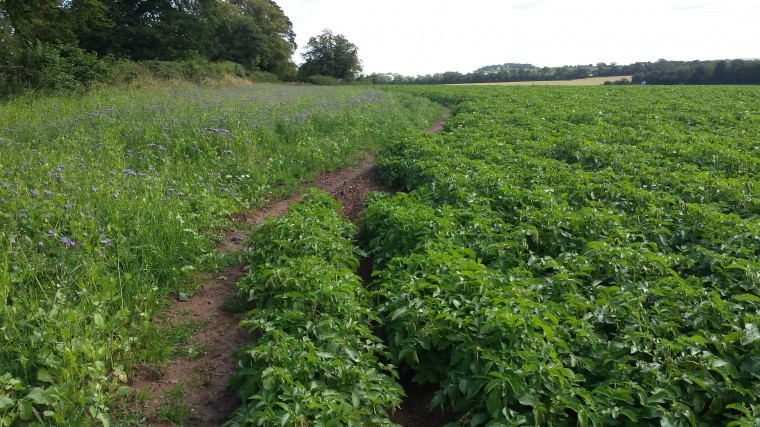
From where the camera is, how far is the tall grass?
3.38 metres

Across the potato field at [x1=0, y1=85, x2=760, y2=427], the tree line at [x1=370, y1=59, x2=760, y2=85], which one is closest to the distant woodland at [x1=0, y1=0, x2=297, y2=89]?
the potato field at [x1=0, y1=85, x2=760, y2=427]

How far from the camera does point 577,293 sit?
4.36m

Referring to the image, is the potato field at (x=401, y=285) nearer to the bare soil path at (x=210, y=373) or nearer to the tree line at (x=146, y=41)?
the bare soil path at (x=210, y=373)

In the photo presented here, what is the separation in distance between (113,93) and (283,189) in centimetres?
929

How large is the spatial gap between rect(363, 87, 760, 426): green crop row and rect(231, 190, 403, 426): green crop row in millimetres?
378

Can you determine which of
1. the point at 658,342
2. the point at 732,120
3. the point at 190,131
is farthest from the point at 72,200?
the point at 732,120

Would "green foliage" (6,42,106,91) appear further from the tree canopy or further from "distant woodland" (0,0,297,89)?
the tree canopy

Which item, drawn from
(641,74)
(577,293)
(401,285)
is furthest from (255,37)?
(577,293)

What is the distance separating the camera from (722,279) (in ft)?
15.2

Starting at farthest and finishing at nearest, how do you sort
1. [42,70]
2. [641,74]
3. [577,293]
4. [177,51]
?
[641,74]
[177,51]
[42,70]
[577,293]

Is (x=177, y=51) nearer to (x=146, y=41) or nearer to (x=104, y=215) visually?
(x=146, y=41)

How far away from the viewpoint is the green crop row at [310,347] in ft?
10.1

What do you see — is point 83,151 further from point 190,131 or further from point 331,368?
point 331,368

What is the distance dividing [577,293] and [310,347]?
8.41 feet
